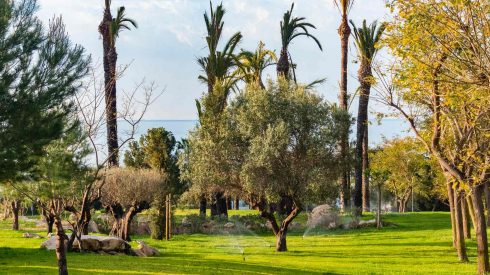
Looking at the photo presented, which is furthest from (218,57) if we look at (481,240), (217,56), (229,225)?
(481,240)

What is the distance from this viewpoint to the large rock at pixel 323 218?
1713 inches

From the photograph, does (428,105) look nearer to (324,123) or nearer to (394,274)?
(394,274)

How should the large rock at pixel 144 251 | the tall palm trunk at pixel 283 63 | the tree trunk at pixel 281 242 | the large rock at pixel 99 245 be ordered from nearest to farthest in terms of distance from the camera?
the large rock at pixel 144 251, the large rock at pixel 99 245, the tree trunk at pixel 281 242, the tall palm trunk at pixel 283 63

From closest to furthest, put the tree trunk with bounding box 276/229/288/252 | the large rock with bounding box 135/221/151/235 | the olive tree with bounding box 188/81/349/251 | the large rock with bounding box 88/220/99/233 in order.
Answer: the olive tree with bounding box 188/81/349/251 → the tree trunk with bounding box 276/229/288/252 → the large rock with bounding box 88/220/99/233 → the large rock with bounding box 135/221/151/235

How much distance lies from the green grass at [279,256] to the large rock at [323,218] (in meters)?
2.81

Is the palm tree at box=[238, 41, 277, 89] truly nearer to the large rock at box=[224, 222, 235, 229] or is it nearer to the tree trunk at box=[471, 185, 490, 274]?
the large rock at box=[224, 222, 235, 229]

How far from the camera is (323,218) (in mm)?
43625

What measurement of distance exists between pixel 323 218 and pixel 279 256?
16.5 metres

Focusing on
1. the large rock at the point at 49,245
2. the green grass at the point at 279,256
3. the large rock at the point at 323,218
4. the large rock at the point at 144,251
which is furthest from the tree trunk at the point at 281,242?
the large rock at the point at 323,218

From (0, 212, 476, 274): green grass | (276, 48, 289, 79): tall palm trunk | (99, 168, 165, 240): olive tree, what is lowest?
(0, 212, 476, 274): green grass

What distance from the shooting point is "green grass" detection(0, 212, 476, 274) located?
21141 millimetres

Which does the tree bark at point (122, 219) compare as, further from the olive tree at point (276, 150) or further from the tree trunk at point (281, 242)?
the tree trunk at point (281, 242)

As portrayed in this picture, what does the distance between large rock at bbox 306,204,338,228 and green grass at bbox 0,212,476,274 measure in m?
2.81

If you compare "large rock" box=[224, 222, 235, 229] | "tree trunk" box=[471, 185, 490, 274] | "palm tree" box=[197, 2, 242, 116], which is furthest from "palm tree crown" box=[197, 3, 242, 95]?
"tree trunk" box=[471, 185, 490, 274]
